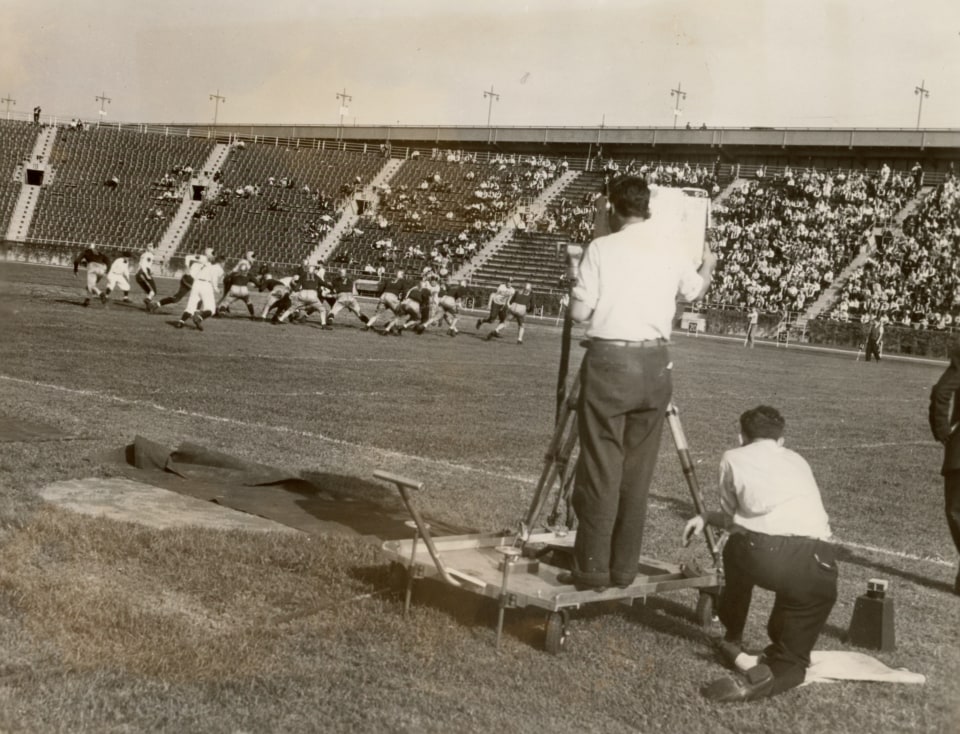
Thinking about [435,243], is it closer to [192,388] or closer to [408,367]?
[408,367]

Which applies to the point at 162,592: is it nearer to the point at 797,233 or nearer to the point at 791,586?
the point at 791,586

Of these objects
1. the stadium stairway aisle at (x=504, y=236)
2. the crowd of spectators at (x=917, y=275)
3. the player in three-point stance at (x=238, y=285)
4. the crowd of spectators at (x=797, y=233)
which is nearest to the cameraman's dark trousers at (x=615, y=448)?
the player in three-point stance at (x=238, y=285)

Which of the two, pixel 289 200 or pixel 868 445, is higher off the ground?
pixel 289 200

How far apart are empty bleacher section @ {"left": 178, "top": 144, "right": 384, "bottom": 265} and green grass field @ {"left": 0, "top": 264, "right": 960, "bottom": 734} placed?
129 feet

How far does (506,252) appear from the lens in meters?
52.7

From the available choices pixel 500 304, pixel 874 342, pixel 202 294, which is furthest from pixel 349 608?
pixel 874 342

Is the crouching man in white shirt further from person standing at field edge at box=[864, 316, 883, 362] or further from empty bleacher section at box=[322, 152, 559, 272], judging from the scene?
empty bleacher section at box=[322, 152, 559, 272]

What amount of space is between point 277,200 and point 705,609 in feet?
169

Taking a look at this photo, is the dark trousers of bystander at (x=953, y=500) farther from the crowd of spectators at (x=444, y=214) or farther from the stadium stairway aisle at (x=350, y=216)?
the stadium stairway aisle at (x=350, y=216)

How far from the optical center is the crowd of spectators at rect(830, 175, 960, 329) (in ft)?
138

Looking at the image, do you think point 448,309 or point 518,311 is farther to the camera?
point 448,309

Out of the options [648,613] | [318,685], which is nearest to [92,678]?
[318,685]

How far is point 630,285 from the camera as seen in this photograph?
5.38 meters

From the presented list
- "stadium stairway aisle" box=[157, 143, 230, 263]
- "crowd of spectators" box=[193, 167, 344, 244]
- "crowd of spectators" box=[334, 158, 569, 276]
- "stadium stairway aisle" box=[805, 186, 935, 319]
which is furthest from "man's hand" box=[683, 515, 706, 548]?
"stadium stairway aisle" box=[157, 143, 230, 263]
